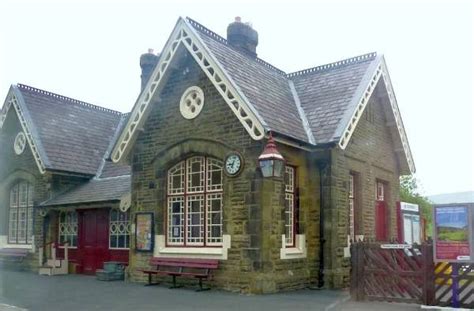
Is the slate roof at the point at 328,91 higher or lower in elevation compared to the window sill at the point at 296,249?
higher

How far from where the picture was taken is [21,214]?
874 inches

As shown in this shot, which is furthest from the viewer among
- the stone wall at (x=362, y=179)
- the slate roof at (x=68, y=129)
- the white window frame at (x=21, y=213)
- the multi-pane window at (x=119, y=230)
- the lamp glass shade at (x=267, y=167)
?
the white window frame at (x=21, y=213)

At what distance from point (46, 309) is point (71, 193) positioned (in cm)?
991

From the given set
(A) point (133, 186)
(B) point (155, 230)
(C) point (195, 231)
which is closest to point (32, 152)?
(A) point (133, 186)

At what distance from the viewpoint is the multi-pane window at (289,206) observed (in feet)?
47.7

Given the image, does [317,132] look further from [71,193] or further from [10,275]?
[10,275]

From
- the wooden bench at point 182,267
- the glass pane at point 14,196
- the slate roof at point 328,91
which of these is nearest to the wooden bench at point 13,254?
the glass pane at point 14,196

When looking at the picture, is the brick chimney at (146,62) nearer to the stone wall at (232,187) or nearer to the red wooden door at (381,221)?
the stone wall at (232,187)

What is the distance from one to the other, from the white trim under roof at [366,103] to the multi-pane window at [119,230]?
7880mm

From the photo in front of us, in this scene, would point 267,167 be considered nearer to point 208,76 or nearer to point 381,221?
point 208,76

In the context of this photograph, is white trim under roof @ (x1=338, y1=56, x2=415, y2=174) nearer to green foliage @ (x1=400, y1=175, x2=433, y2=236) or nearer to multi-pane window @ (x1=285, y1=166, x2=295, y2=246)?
multi-pane window @ (x1=285, y1=166, x2=295, y2=246)

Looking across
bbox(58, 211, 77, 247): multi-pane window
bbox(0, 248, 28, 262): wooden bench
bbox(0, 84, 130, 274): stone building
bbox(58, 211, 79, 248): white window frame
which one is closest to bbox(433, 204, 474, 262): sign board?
bbox(0, 84, 130, 274): stone building

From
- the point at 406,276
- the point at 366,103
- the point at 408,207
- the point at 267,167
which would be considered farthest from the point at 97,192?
the point at 406,276

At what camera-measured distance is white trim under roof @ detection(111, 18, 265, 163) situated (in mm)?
13367
